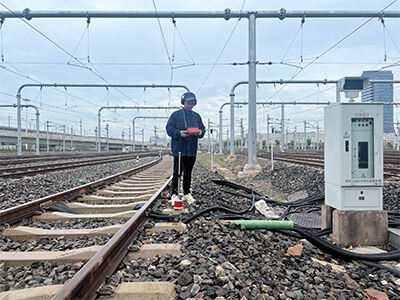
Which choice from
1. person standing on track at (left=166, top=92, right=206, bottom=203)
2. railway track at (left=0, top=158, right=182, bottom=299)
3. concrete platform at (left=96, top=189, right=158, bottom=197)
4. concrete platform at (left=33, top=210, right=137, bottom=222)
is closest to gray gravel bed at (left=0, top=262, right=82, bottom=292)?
railway track at (left=0, top=158, right=182, bottom=299)

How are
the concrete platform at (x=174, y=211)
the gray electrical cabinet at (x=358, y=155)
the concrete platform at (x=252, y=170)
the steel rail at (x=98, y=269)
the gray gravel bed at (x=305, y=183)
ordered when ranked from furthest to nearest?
the concrete platform at (x=252, y=170)
the gray gravel bed at (x=305, y=183)
the concrete platform at (x=174, y=211)
the gray electrical cabinet at (x=358, y=155)
the steel rail at (x=98, y=269)

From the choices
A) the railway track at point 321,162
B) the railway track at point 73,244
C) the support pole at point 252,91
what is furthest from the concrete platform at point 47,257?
the support pole at point 252,91

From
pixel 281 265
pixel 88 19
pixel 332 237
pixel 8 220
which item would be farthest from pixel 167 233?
pixel 88 19

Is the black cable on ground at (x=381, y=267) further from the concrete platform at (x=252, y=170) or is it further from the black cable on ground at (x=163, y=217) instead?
the concrete platform at (x=252, y=170)

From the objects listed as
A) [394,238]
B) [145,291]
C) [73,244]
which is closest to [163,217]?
[73,244]

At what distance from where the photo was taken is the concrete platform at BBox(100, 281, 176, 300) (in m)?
2.12

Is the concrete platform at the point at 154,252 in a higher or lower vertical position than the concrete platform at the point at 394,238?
higher

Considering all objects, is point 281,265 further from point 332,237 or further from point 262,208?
point 262,208

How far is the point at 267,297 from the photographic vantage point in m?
2.34

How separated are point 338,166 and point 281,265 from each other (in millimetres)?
1915

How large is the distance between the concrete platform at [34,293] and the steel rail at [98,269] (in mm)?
179

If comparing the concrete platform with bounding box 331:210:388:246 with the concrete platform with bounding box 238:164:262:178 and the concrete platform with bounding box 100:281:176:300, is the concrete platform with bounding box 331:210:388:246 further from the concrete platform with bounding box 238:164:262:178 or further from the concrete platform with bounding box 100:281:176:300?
the concrete platform with bounding box 238:164:262:178

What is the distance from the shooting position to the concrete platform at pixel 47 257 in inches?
109

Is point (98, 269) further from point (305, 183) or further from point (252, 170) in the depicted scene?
point (252, 170)
